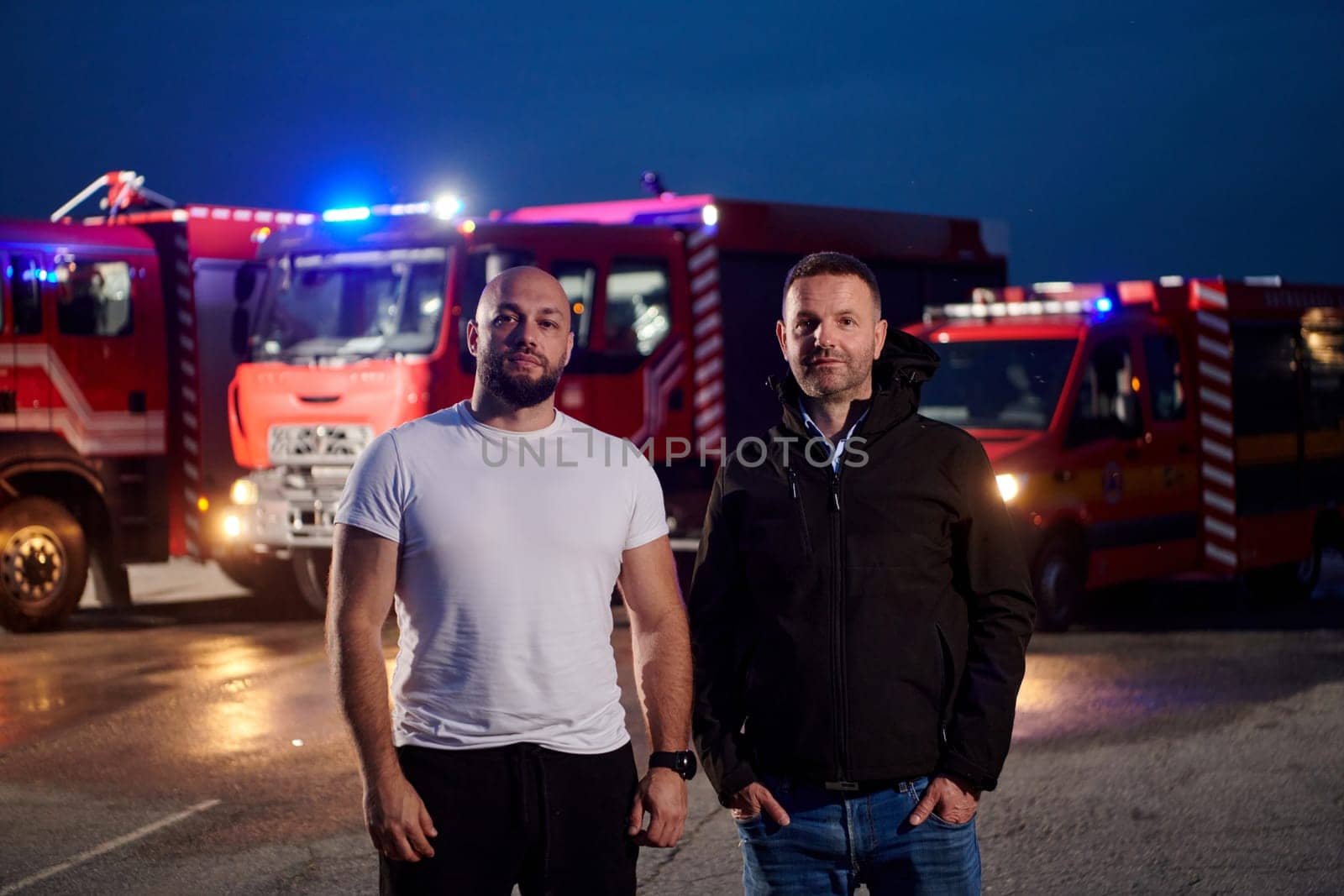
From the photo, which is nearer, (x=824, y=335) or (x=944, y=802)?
(x=944, y=802)

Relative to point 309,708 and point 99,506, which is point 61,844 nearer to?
point 309,708

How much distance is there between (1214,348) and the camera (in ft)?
40.7

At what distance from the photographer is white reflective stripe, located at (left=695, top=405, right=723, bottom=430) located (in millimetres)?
12641

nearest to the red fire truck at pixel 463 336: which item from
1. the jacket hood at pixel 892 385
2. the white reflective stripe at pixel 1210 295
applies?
the white reflective stripe at pixel 1210 295

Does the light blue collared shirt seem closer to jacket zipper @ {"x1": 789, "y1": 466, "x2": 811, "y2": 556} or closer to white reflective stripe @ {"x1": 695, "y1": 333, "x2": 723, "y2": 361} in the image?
jacket zipper @ {"x1": 789, "y1": 466, "x2": 811, "y2": 556}

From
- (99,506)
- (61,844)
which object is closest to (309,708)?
(61,844)

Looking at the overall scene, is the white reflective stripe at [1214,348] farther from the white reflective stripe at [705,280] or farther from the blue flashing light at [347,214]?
the blue flashing light at [347,214]

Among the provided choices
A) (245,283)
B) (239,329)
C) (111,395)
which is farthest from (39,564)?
(245,283)

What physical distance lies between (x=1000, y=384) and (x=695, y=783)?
16.9 ft

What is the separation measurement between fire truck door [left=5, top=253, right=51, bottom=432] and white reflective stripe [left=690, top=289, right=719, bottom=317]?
4.64 m

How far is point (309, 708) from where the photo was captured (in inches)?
342

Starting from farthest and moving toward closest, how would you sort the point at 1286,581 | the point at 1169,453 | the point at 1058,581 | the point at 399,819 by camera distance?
1. the point at 1286,581
2. the point at 1169,453
3. the point at 1058,581
4. the point at 399,819

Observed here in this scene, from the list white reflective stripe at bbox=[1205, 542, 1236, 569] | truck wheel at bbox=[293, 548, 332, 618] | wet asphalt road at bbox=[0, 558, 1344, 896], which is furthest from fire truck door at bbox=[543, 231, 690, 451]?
white reflective stripe at bbox=[1205, 542, 1236, 569]

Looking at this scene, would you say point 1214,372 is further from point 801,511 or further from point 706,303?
point 801,511
